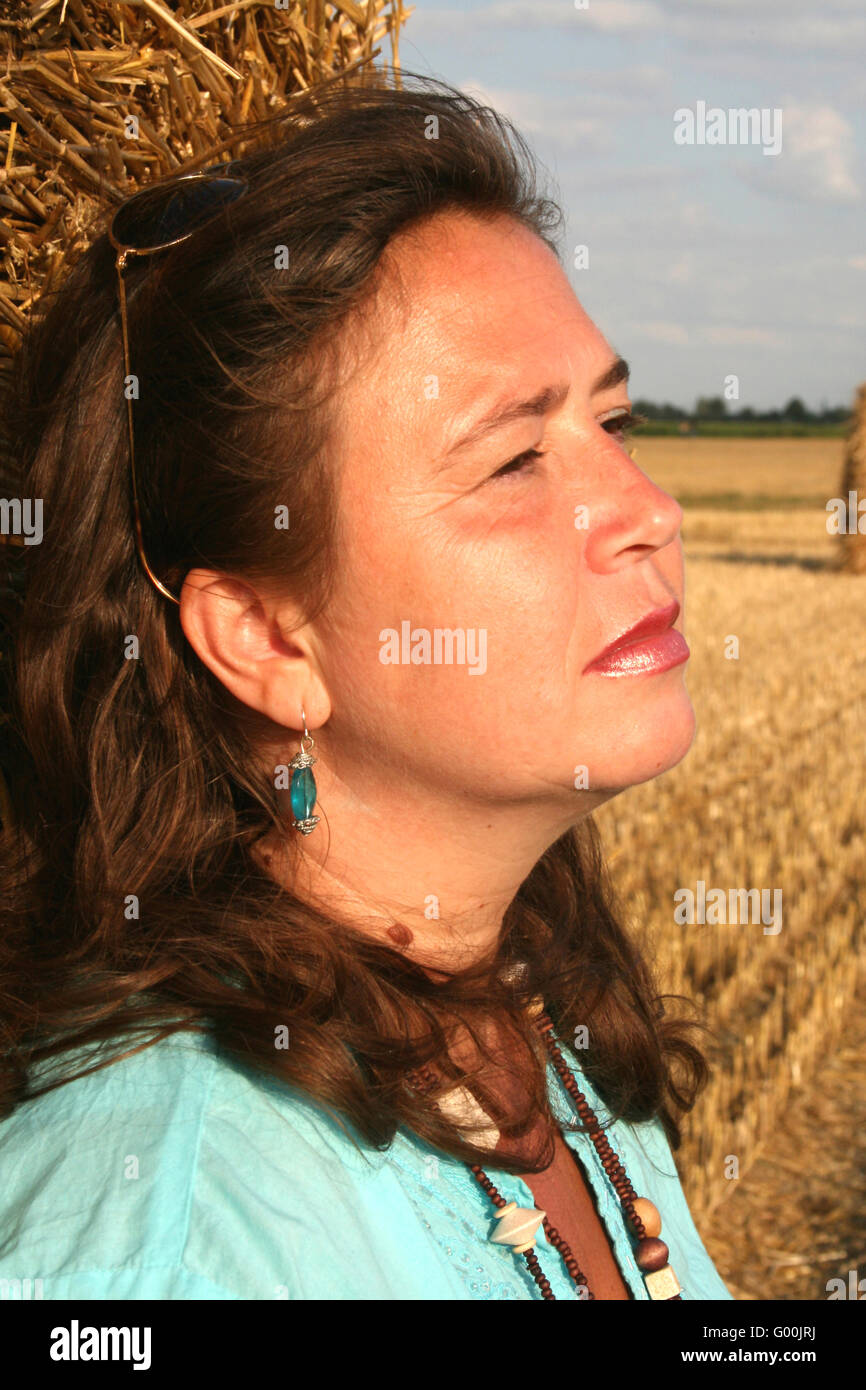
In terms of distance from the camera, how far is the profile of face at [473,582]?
1.47 metres

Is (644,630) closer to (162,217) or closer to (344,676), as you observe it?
(344,676)

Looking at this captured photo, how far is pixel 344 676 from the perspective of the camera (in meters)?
1.54

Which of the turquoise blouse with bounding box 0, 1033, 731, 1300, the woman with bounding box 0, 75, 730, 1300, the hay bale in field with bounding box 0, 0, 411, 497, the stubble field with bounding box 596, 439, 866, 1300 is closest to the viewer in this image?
the turquoise blouse with bounding box 0, 1033, 731, 1300

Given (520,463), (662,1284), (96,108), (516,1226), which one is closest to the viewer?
(516,1226)

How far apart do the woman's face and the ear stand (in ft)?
0.11

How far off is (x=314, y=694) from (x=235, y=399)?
1.23ft

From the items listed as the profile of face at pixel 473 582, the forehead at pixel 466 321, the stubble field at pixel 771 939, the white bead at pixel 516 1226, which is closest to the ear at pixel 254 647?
the profile of face at pixel 473 582

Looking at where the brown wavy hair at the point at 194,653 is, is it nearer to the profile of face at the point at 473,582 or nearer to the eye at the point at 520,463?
the profile of face at the point at 473,582

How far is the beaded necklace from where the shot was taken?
1439mm

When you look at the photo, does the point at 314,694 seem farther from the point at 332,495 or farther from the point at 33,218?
the point at 33,218

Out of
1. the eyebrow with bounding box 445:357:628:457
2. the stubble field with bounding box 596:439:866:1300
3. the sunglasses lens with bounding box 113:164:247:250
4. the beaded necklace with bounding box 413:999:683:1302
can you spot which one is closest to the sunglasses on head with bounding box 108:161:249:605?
the sunglasses lens with bounding box 113:164:247:250

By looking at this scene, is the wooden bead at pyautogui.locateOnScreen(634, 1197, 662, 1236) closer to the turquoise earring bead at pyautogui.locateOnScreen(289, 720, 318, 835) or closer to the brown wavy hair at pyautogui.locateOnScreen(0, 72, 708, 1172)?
the brown wavy hair at pyautogui.locateOnScreen(0, 72, 708, 1172)

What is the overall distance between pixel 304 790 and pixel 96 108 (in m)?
1.06

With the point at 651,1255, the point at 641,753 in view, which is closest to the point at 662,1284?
the point at 651,1255
